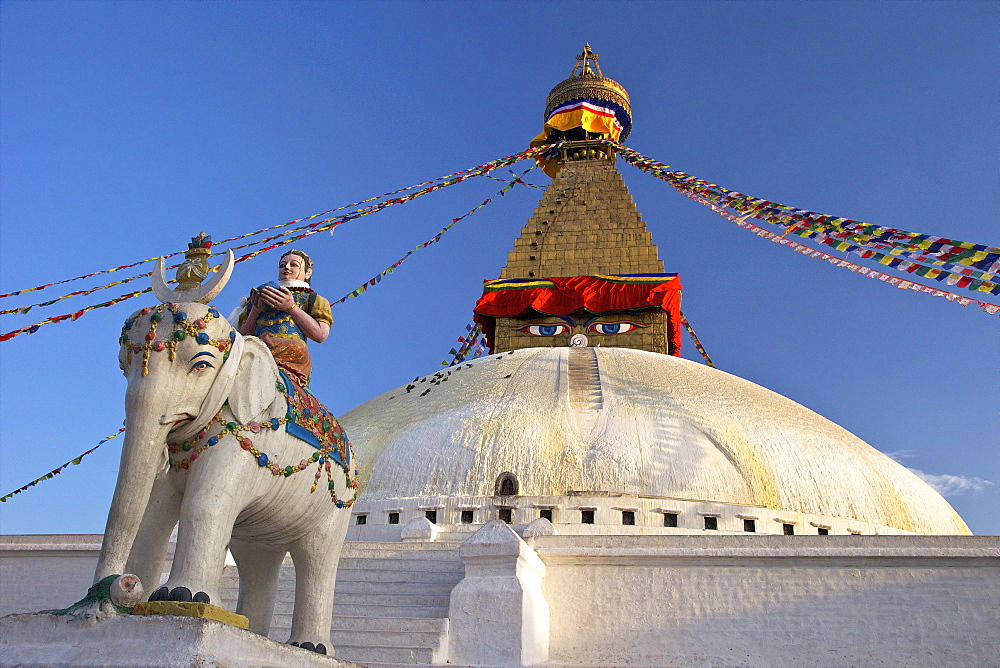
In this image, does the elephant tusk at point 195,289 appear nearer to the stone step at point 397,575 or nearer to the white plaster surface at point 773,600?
the stone step at point 397,575

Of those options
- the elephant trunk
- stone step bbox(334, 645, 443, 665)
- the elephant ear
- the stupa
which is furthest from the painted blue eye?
the elephant trunk

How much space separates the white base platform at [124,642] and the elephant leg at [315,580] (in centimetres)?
122

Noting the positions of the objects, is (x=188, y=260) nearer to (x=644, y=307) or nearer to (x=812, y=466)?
(x=812, y=466)

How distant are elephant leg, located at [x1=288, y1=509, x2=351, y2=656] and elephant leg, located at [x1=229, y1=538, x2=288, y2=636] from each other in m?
0.12

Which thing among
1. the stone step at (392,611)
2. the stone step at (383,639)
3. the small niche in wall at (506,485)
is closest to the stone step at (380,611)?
the stone step at (392,611)

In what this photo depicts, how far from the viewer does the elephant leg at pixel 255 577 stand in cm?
438

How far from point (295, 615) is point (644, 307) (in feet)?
42.2

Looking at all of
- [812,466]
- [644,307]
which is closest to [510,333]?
[644,307]

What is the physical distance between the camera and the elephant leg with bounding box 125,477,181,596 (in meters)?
3.72

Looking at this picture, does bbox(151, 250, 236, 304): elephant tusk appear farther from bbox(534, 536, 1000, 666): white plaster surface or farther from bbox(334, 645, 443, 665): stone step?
bbox(534, 536, 1000, 666): white plaster surface

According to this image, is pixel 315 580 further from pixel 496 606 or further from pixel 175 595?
pixel 496 606

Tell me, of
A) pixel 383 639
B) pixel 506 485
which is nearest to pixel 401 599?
pixel 383 639

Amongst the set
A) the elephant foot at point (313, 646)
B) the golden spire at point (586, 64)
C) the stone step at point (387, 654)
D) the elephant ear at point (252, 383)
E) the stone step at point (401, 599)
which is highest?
the golden spire at point (586, 64)

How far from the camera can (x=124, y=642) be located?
2984 millimetres
